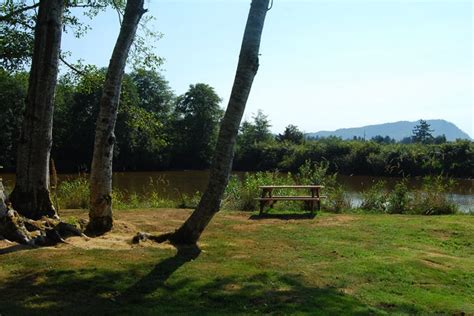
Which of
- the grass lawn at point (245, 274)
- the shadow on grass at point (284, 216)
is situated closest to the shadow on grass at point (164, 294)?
the grass lawn at point (245, 274)

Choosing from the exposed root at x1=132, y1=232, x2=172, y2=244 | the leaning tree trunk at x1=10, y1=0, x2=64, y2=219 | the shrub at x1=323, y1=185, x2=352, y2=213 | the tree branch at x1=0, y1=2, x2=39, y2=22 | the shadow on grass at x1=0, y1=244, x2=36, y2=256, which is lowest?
the shadow on grass at x1=0, y1=244, x2=36, y2=256

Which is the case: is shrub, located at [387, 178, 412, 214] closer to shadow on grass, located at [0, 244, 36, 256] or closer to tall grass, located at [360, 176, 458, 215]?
tall grass, located at [360, 176, 458, 215]

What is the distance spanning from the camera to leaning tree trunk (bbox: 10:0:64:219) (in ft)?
29.2

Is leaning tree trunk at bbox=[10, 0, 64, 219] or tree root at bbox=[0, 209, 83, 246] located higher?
leaning tree trunk at bbox=[10, 0, 64, 219]

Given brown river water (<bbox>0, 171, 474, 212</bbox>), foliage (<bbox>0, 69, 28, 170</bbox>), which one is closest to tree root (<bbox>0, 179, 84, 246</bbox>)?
brown river water (<bbox>0, 171, 474, 212</bbox>)

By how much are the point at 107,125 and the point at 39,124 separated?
147 centimetres

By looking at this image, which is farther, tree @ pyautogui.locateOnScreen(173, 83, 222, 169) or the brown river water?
tree @ pyautogui.locateOnScreen(173, 83, 222, 169)

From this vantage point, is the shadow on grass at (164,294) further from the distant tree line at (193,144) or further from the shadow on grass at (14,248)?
the distant tree line at (193,144)

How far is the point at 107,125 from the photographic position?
27.5 feet

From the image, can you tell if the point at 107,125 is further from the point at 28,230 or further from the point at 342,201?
the point at 342,201

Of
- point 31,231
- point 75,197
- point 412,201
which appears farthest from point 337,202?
point 31,231

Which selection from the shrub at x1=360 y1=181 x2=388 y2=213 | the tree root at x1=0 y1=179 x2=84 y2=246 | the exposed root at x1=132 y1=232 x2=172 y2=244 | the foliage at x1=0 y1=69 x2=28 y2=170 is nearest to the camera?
the tree root at x1=0 y1=179 x2=84 y2=246

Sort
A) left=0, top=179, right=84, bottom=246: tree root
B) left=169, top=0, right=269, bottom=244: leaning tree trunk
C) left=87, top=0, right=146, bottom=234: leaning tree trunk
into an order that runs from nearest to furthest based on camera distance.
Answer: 1. left=0, top=179, right=84, bottom=246: tree root
2. left=169, top=0, right=269, bottom=244: leaning tree trunk
3. left=87, top=0, right=146, bottom=234: leaning tree trunk

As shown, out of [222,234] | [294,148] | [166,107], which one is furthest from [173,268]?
[166,107]
